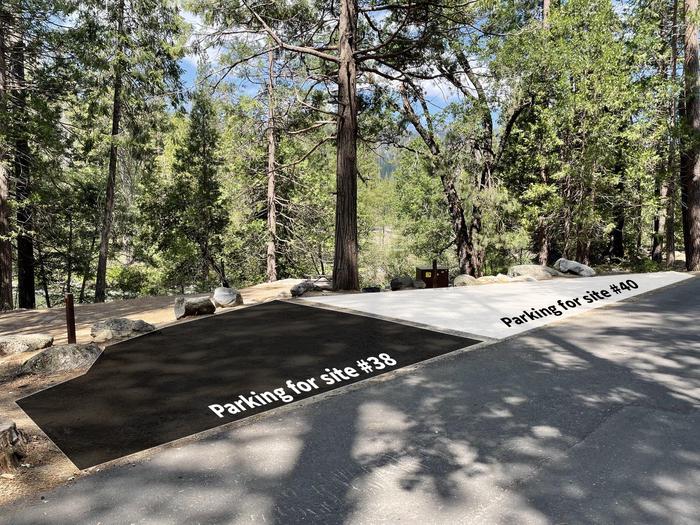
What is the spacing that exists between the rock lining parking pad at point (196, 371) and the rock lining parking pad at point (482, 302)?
59cm

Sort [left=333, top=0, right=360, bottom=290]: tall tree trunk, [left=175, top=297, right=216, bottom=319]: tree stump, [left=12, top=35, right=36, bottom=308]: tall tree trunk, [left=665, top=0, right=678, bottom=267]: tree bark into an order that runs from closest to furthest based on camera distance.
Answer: [left=175, top=297, right=216, bottom=319]: tree stump < [left=333, top=0, right=360, bottom=290]: tall tree trunk < [left=12, top=35, right=36, bottom=308]: tall tree trunk < [left=665, top=0, right=678, bottom=267]: tree bark

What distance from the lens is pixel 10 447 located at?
2.94m

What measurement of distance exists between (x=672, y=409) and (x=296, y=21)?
36.5ft

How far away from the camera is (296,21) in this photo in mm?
11234

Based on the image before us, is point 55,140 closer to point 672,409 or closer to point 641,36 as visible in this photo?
point 672,409

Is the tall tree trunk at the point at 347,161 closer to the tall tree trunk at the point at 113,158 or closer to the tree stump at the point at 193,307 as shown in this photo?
the tree stump at the point at 193,307

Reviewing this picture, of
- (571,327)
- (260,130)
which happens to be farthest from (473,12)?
(571,327)

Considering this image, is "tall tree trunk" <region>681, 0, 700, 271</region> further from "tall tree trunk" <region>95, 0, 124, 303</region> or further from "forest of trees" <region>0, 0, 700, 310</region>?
"tall tree trunk" <region>95, 0, 124, 303</region>

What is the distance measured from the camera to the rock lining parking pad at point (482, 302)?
21.0ft

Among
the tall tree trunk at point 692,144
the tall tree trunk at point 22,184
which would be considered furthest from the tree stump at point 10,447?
the tall tree trunk at point 692,144

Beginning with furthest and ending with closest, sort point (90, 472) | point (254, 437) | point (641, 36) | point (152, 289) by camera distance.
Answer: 1. point (152, 289)
2. point (641, 36)
3. point (254, 437)
4. point (90, 472)

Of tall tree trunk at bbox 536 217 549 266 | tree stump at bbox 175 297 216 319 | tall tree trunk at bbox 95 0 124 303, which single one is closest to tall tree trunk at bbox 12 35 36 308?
tall tree trunk at bbox 95 0 124 303

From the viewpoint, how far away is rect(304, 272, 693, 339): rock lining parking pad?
6.39 m

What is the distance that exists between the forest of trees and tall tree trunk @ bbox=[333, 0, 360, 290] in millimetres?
36
